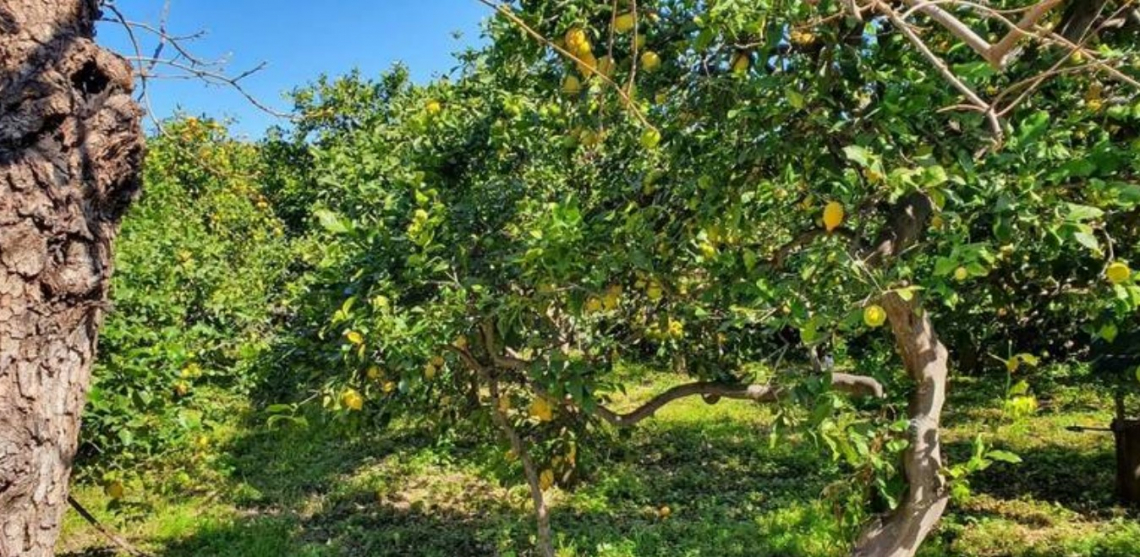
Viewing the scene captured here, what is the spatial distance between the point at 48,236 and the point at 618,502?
14.9ft

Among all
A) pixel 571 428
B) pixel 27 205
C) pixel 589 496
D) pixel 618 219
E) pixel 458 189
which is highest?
pixel 458 189

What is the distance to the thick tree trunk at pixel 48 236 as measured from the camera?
99 cm

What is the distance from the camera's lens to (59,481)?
106cm

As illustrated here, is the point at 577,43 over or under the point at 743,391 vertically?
over

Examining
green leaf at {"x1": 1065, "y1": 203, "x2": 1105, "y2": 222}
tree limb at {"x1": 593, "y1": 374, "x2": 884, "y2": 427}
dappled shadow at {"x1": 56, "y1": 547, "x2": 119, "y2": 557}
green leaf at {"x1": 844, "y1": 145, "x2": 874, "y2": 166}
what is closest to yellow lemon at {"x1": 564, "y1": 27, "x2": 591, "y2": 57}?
green leaf at {"x1": 844, "y1": 145, "x2": 874, "y2": 166}

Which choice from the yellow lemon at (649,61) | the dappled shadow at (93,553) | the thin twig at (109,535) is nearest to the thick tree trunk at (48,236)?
the thin twig at (109,535)

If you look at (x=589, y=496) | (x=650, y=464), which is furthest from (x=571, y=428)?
(x=650, y=464)

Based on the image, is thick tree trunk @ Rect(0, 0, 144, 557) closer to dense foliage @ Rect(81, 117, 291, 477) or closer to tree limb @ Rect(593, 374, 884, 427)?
dense foliage @ Rect(81, 117, 291, 477)

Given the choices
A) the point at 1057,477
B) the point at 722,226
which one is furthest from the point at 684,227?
the point at 1057,477

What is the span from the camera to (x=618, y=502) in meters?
5.19

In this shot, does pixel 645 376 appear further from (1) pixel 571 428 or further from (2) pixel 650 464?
A: (1) pixel 571 428

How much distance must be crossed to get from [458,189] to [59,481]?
2.23m

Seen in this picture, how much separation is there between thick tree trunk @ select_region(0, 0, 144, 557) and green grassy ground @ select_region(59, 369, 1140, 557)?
277 cm

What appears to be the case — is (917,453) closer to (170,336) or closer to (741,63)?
(741,63)
